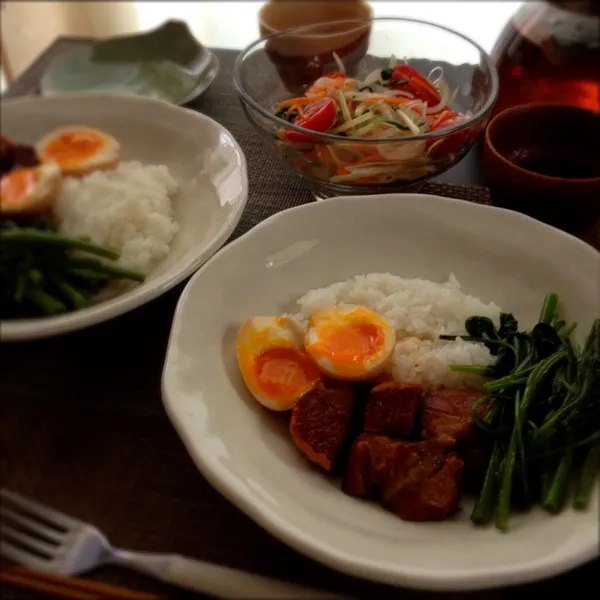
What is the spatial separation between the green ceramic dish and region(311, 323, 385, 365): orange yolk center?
0.59 metres

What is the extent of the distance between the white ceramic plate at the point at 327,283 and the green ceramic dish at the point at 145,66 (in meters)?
0.45

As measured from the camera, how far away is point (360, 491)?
26.8 inches

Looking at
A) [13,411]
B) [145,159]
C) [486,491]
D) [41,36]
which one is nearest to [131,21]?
[41,36]

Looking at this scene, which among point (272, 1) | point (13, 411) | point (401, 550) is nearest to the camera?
point (401, 550)

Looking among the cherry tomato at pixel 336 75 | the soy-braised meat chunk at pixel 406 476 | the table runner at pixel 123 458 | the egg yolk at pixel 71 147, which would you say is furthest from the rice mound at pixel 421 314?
the cherry tomato at pixel 336 75

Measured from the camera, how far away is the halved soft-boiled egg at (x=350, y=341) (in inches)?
30.2

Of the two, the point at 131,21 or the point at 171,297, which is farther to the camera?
the point at 131,21

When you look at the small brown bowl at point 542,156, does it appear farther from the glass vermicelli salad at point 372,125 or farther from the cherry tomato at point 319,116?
the cherry tomato at point 319,116

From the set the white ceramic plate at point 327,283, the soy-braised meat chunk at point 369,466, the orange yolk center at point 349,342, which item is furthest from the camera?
the orange yolk center at point 349,342

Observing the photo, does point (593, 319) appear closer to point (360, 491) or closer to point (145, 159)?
point (360, 491)

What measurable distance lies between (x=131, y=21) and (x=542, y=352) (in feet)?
4.96

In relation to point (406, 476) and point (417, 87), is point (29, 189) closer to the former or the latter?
point (406, 476)

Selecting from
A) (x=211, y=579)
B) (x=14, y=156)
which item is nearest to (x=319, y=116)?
(x=14, y=156)

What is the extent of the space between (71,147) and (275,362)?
37 cm
